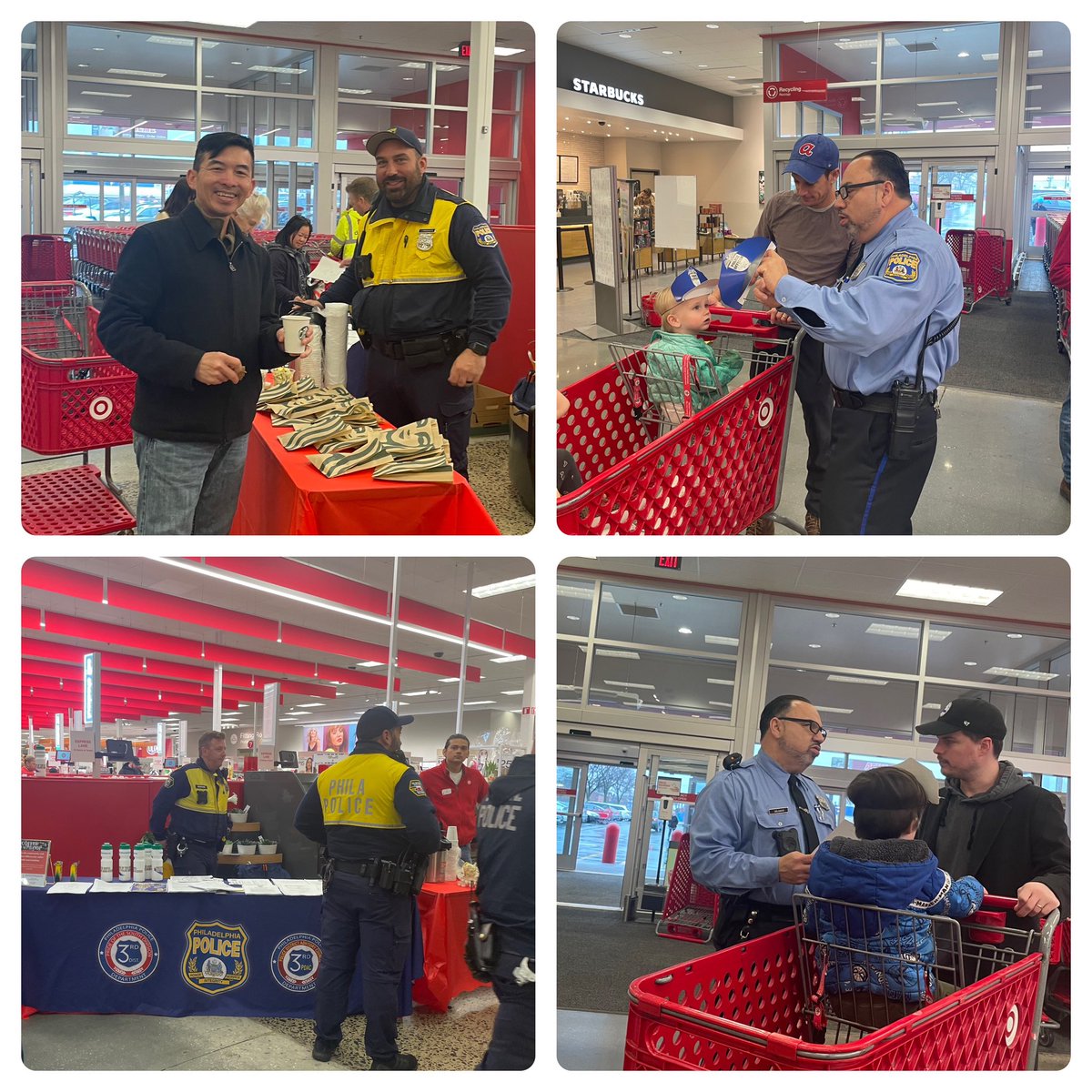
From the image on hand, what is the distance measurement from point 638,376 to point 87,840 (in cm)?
431

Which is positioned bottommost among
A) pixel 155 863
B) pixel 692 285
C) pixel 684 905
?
pixel 684 905

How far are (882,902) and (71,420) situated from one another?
4538 millimetres

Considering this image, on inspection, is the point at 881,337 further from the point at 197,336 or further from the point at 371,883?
the point at 371,883

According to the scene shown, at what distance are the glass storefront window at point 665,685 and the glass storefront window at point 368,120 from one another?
914 centimetres

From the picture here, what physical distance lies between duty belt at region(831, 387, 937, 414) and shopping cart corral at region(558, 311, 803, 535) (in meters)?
0.39

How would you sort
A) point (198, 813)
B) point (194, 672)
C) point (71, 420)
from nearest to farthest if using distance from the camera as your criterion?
point (71, 420), point (198, 813), point (194, 672)

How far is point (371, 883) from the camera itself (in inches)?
134

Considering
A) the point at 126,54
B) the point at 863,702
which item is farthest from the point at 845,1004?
the point at 126,54

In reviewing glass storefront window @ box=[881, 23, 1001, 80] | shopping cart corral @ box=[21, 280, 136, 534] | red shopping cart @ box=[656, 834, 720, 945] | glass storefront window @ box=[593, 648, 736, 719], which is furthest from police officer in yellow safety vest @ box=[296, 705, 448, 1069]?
red shopping cart @ box=[656, 834, 720, 945]

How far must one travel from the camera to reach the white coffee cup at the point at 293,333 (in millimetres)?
3121

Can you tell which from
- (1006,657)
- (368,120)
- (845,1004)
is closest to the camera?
(845,1004)

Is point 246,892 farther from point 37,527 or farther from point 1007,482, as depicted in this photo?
point 1007,482

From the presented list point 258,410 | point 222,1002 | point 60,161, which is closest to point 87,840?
point 222,1002

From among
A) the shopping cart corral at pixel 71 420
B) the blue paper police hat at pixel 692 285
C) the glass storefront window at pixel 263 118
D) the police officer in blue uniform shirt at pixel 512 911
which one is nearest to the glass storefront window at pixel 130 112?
the glass storefront window at pixel 263 118
